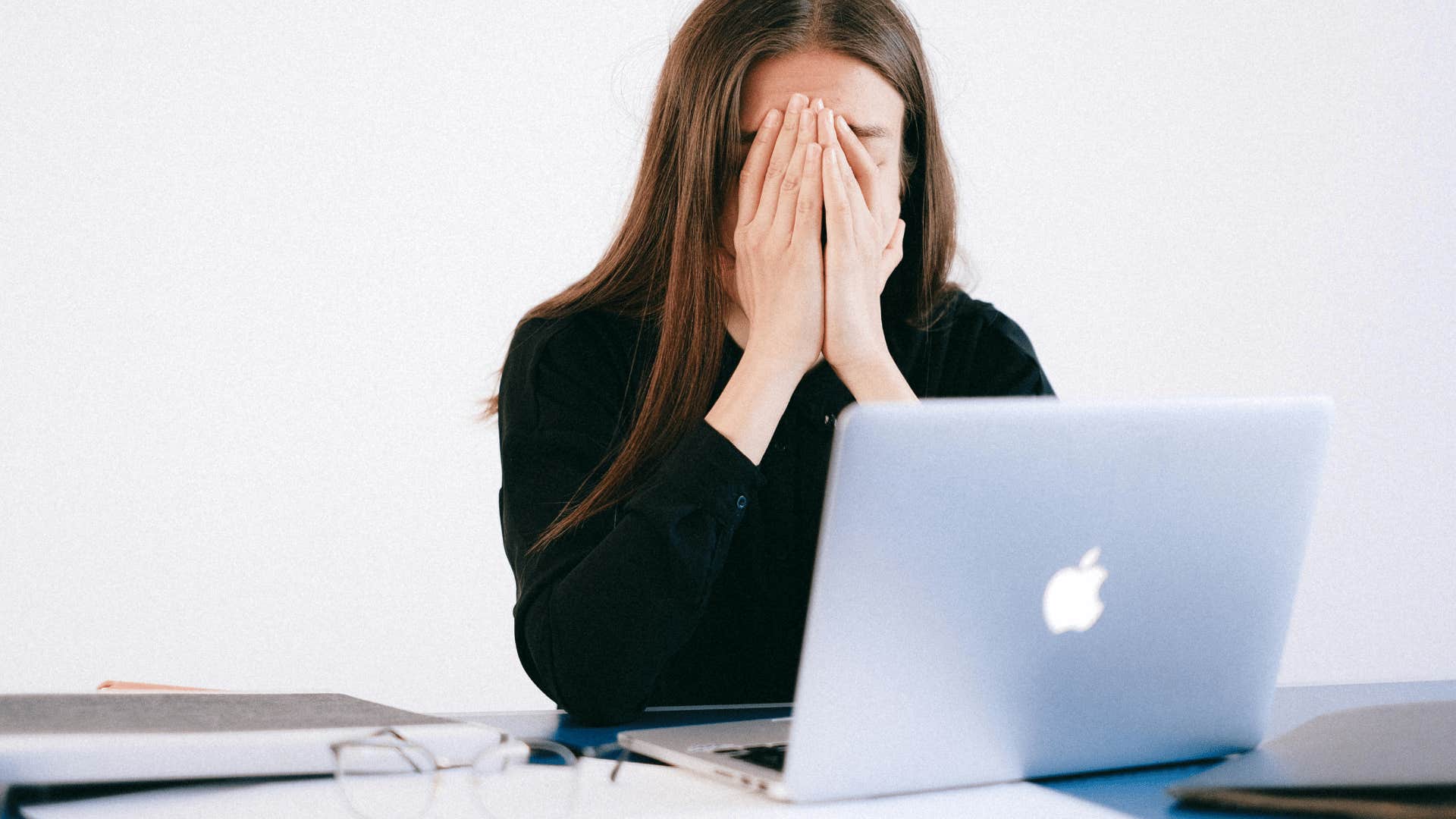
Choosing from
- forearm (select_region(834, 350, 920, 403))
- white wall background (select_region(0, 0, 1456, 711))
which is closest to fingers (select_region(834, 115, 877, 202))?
forearm (select_region(834, 350, 920, 403))

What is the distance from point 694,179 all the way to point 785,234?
119mm

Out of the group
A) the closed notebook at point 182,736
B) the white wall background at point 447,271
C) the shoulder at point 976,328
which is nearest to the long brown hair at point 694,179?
the shoulder at point 976,328

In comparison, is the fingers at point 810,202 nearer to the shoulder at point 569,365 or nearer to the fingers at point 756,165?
the fingers at point 756,165

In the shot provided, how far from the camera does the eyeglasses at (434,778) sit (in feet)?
2.24

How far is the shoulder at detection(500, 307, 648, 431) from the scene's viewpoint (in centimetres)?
130

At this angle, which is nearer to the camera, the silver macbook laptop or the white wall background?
the silver macbook laptop

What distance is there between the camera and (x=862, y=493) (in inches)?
25.5

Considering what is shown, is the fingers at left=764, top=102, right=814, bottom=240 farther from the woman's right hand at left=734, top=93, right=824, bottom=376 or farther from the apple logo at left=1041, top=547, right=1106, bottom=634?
the apple logo at left=1041, top=547, right=1106, bottom=634

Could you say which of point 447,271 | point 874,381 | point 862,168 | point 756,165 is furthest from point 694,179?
point 447,271

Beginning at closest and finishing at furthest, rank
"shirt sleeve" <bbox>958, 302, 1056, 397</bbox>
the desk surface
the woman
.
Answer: the desk surface, the woman, "shirt sleeve" <bbox>958, 302, 1056, 397</bbox>

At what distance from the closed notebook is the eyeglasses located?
0.03 feet

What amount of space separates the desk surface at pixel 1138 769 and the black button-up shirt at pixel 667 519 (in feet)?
0.13

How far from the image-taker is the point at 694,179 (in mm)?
1338

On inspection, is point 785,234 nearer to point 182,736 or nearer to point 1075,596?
point 1075,596
